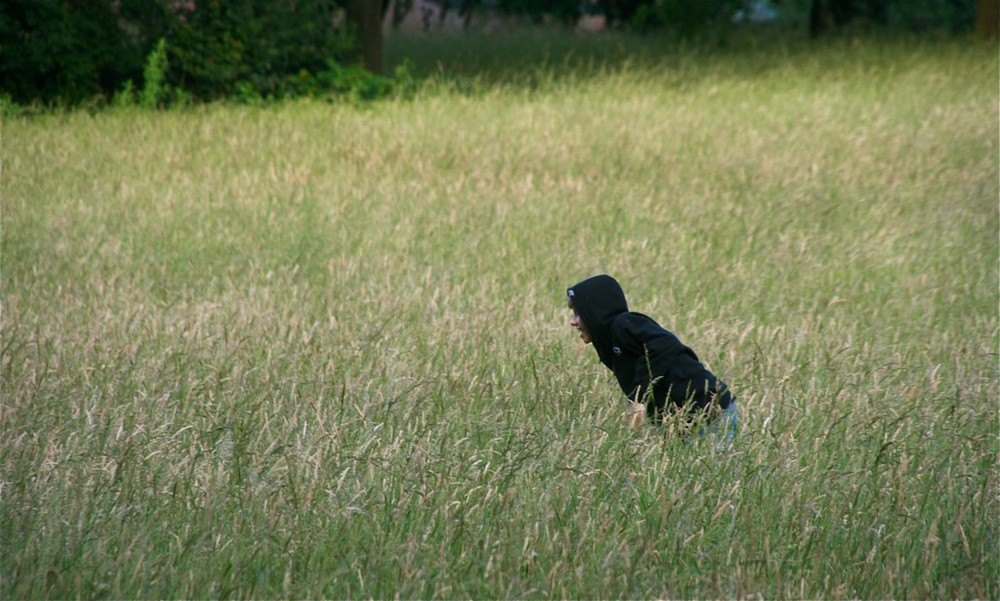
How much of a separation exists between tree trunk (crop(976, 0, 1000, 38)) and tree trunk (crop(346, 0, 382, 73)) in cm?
1118

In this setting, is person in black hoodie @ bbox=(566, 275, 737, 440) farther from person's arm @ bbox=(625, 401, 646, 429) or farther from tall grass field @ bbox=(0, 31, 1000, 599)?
tall grass field @ bbox=(0, 31, 1000, 599)

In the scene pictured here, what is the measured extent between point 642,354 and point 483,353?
58.4 inches

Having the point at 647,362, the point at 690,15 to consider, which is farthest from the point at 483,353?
the point at 690,15

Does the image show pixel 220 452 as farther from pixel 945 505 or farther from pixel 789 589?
pixel 945 505

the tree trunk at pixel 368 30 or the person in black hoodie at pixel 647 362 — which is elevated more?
the person in black hoodie at pixel 647 362

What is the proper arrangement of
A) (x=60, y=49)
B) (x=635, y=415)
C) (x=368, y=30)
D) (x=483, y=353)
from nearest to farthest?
1. (x=635, y=415)
2. (x=483, y=353)
3. (x=60, y=49)
4. (x=368, y=30)

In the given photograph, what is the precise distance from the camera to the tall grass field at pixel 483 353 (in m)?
3.67

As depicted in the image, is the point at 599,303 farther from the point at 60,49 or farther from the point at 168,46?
the point at 168,46

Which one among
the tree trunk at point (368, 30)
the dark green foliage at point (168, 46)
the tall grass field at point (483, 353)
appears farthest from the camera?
the tree trunk at point (368, 30)

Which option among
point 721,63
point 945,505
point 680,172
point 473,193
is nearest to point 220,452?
point 945,505

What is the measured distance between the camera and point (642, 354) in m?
4.69

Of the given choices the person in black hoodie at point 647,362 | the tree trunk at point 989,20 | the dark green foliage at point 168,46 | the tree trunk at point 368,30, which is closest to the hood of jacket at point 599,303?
the person in black hoodie at point 647,362

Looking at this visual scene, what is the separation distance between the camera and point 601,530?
3.74 m

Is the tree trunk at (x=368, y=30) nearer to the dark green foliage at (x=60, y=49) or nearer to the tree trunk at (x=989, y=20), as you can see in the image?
the dark green foliage at (x=60, y=49)
